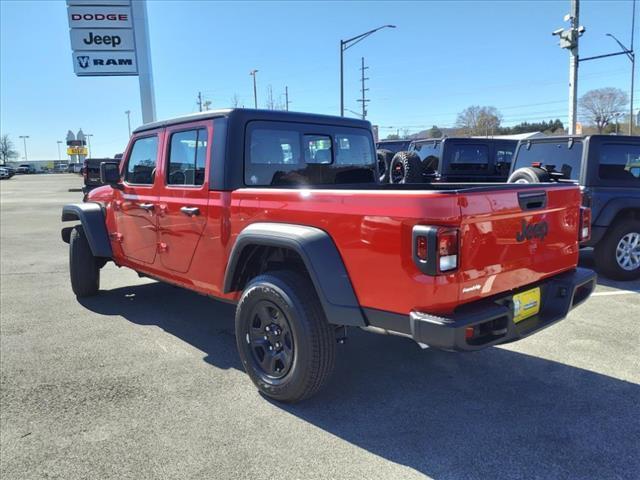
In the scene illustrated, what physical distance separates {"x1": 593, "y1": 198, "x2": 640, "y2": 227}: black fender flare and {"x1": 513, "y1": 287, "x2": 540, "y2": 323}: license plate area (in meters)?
4.00

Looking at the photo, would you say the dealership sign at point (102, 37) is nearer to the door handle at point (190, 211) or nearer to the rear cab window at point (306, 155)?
the rear cab window at point (306, 155)

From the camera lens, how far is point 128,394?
11.5 ft

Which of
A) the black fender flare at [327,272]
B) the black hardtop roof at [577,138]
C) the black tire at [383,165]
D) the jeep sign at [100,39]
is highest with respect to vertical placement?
the jeep sign at [100,39]

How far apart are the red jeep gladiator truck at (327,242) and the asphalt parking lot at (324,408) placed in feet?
1.33

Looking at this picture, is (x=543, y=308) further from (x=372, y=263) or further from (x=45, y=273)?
(x=45, y=273)

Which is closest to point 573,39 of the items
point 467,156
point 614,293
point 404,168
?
point 467,156

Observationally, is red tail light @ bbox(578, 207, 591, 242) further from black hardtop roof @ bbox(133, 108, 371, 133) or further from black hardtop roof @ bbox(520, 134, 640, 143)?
black hardtop roof @ bbox(520, 134, 640, 143)

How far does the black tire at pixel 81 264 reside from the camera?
19.3 feet

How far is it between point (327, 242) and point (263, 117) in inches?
56.7

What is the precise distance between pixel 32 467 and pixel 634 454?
326 centimetres

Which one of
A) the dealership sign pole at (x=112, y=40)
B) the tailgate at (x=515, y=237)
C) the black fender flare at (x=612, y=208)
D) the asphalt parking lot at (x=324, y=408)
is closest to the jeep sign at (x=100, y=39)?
the dealership sign pole at (x=112, y=40)

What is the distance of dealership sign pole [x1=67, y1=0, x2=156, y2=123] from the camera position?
15070 millimetres

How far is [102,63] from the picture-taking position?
15422 mm

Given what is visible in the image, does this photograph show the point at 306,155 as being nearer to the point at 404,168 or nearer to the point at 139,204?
the point at 139,204
